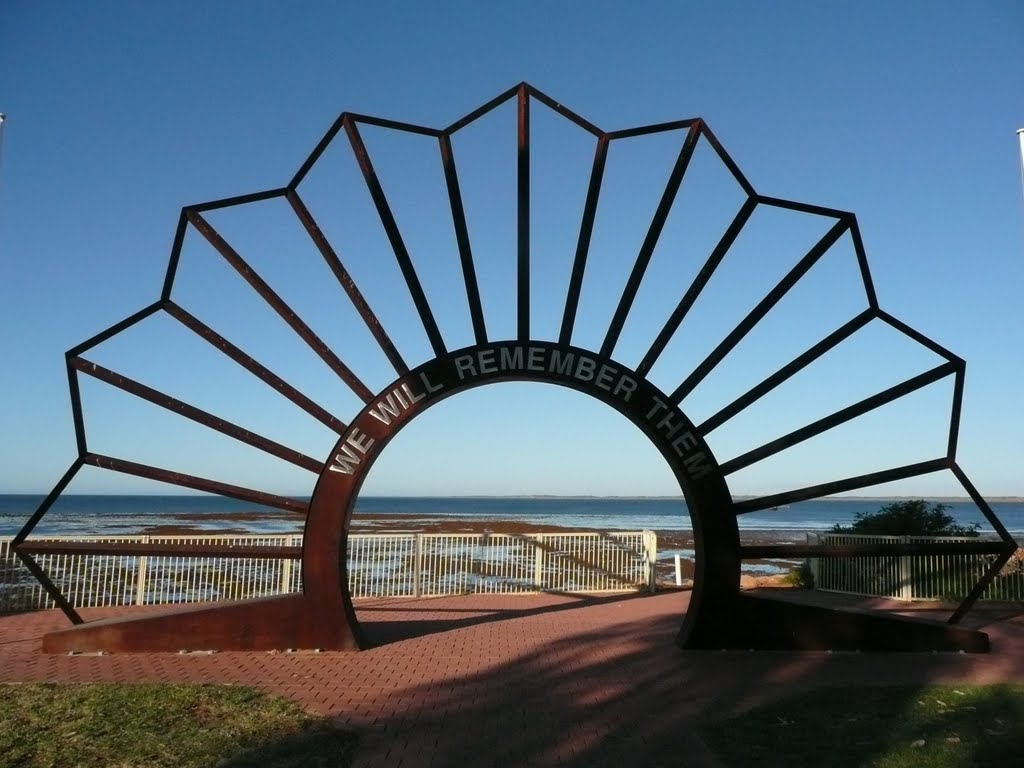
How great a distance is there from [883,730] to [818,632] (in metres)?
3.15

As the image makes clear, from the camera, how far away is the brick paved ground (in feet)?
17.7

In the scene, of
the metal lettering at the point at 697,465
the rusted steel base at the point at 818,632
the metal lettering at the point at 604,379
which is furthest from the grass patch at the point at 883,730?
the metal lettering at the point at 604,379

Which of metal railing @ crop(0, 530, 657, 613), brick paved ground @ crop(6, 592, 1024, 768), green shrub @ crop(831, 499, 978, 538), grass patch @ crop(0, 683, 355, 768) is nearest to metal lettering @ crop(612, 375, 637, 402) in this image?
brick paved ground @ crop(6, 592, 1024, 768)

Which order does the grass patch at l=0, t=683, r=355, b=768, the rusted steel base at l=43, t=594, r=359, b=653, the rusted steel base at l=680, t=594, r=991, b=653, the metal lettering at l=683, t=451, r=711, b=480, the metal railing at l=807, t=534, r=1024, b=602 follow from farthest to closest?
the metal railing at l=807, t=534, r=1024, b=602
the metal lettering at l=683, t=451, r=711, b=480
the rusted steel base at l=680, t=594, r=991, b=653
the rusted steel base at l=43, t=594, r=359, b=653
the grass patch at l=0, t=683, r=355, b=768

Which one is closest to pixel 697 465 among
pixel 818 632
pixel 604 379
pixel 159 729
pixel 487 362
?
pixel 604 379

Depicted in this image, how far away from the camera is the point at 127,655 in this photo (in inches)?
318

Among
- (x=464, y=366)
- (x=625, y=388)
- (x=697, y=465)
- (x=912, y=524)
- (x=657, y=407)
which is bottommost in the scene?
(x=912, y=524)

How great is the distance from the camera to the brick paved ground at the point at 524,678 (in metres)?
5.38

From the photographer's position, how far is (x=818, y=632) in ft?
28.5

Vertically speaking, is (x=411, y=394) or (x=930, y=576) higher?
(x=411, y=394)

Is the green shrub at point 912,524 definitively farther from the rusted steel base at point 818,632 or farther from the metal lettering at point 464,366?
the metal lettering at point 464,366

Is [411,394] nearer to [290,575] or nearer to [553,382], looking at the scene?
[553,382]

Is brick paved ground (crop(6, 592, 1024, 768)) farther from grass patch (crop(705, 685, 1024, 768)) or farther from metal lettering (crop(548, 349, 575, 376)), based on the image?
metal lettering (crop(548, 349, 575, 376))

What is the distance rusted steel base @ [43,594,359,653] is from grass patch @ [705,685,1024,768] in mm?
4455
